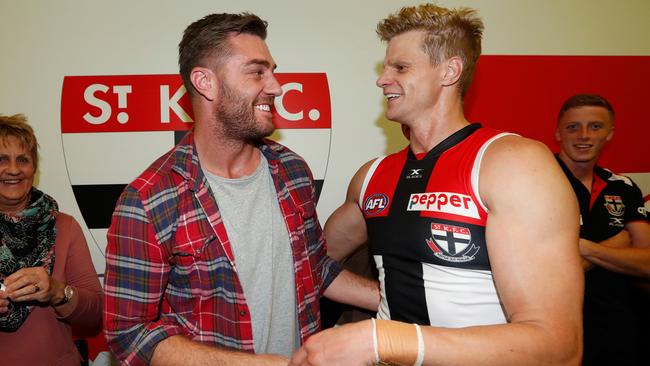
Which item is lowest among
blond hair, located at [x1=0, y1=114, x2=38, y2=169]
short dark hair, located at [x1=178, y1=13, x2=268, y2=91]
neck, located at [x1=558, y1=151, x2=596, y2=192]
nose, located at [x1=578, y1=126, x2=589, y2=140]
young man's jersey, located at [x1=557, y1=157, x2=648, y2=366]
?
young man's jersey, located at [x1=557, y1=157, x2=648, y2=366]

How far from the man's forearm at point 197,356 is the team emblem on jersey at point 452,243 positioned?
39cm

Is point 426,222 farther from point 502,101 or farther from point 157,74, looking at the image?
point 157,74

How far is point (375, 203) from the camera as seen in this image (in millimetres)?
1163

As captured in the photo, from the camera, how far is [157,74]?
1.73 m

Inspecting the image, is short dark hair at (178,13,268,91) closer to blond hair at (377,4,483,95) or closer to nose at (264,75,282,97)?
nose at (264,75,282,97)

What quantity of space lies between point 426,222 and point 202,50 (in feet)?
2.39

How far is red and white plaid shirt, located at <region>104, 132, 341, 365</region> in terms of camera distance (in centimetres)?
98

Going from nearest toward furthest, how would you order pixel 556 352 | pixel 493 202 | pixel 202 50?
pixel 556 352 < pixel 493 202 < pixel 202 50

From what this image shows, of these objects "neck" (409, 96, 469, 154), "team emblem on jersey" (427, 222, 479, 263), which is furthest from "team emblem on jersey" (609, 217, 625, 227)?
"team emblem on jersey" (427, 222, 479, 263)

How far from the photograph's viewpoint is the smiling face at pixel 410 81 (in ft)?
3.64

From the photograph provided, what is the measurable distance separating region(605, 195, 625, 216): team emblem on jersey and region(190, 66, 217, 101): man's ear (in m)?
1.36

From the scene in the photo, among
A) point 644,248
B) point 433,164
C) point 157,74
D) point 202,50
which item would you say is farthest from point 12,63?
point 644,248

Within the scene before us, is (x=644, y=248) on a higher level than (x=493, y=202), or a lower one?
lower

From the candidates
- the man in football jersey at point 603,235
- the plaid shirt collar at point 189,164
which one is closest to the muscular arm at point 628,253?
the man in football jersey at point 603,235
